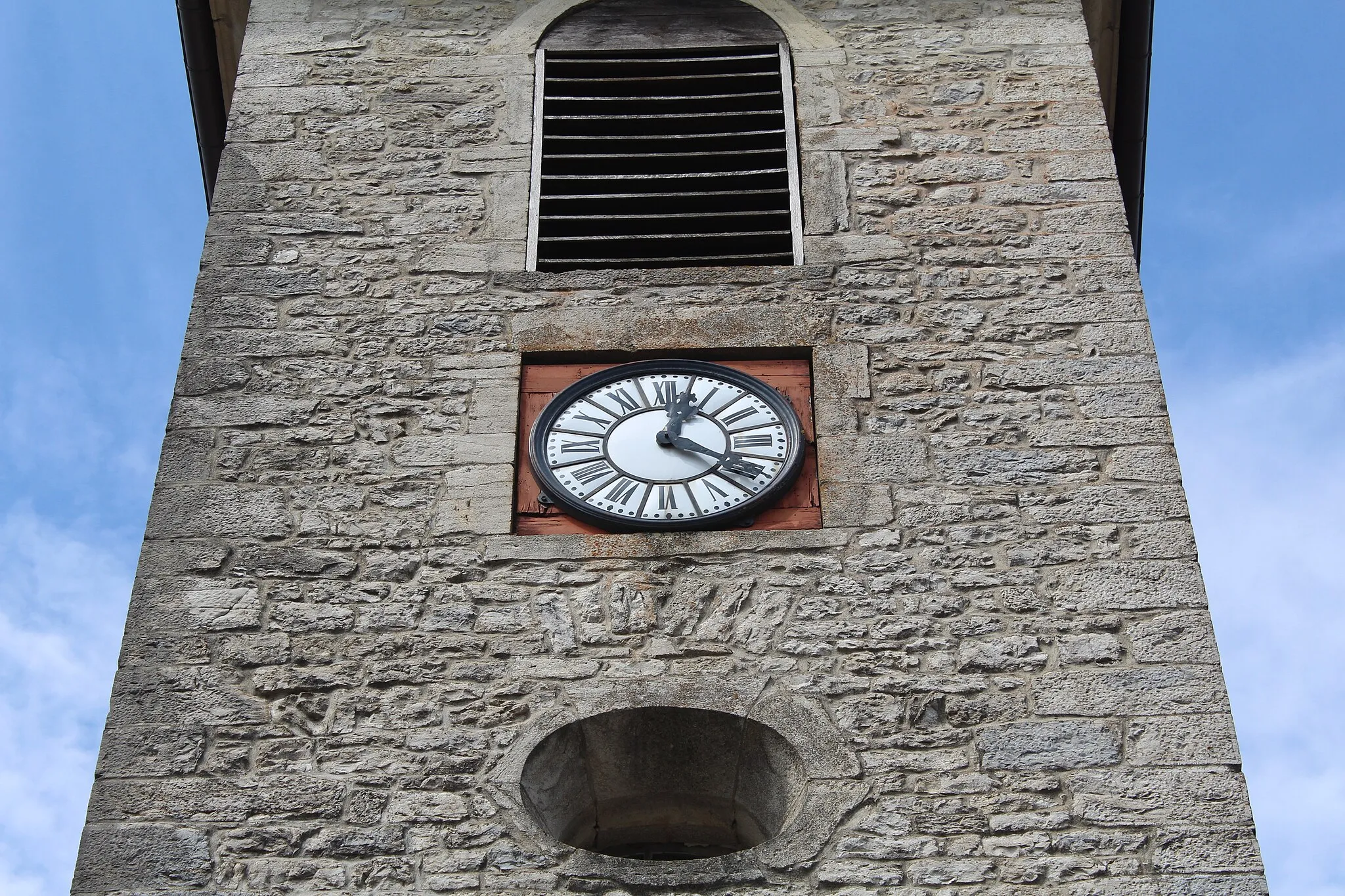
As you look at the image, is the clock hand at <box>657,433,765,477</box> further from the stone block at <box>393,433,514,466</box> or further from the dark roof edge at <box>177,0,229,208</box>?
the dark roof edge at <box>177,0,229,208</box>

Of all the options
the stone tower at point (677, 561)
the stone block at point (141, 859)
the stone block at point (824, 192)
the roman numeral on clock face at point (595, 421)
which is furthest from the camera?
the stone block at point (824, 192)

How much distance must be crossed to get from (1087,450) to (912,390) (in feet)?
2.29

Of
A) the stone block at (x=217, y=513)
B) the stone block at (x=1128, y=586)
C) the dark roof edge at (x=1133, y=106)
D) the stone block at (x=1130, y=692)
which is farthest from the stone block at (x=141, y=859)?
the dark roof edge at (x=1133, y=106)

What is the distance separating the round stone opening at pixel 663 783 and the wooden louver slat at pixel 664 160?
253 cm

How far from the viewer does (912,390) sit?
24.7 ft

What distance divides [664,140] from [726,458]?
7.63 ft

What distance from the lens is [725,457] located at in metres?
7.31

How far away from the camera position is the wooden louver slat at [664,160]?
8453 mm

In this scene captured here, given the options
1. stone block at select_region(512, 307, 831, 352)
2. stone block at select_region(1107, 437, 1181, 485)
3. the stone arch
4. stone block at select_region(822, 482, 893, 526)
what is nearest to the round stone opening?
stone block at select_region(822, 482, 893, 526)

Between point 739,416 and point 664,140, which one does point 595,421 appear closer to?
point 739,416

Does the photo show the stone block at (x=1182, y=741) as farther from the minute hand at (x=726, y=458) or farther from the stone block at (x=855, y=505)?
the minute hand at (x=726, y=458)

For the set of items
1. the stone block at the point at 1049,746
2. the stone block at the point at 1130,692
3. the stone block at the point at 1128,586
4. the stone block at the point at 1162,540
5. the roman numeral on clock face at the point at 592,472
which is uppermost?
the roman numeral on clock face at the point at 592,472

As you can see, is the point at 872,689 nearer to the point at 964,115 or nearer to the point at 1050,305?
the point at 1050,305

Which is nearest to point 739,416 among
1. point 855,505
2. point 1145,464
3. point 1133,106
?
point 855,505
